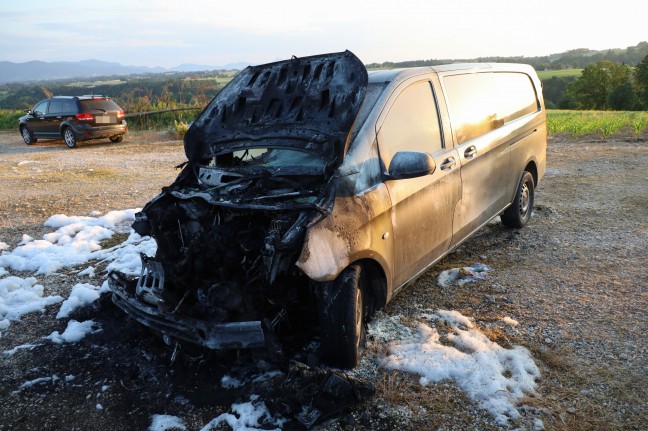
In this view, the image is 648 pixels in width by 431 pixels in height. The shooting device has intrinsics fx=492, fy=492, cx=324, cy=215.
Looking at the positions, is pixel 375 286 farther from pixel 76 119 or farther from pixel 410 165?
pixel 76 119

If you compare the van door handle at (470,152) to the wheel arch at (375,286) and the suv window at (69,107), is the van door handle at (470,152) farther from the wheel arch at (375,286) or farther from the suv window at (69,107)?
the suv window at (69,107)

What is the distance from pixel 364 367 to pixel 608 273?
9.59ft

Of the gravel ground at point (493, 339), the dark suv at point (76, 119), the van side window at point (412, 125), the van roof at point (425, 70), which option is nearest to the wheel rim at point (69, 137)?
the dark suv at point (76, 119)

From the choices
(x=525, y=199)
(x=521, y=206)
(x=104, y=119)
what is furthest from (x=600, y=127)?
(x=104, y=119)

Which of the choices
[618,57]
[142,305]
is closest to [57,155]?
[142,305]

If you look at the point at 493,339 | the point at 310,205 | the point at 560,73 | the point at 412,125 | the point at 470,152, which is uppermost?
the point at 560,73

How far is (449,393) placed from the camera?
308cm

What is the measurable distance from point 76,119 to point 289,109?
46.3 feet

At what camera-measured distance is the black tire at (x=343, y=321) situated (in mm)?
3104

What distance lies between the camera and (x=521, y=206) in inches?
237

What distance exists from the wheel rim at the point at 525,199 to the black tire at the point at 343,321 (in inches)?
137

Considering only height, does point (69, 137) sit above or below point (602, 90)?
below

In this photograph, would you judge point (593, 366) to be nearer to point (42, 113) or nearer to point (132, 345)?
point (132, 345)

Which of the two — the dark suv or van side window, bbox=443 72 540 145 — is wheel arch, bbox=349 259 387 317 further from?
the dark suv
